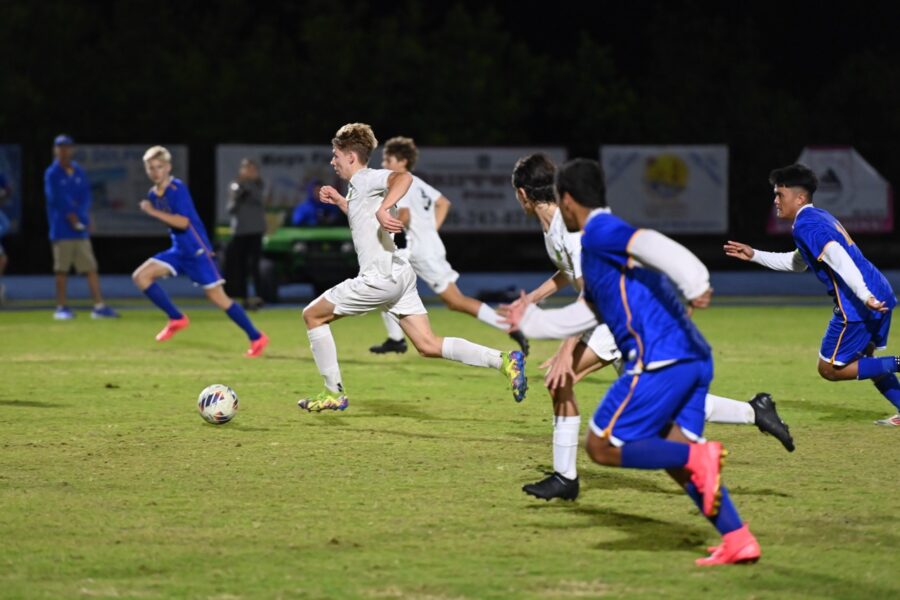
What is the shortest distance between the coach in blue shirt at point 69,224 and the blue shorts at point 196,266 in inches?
194

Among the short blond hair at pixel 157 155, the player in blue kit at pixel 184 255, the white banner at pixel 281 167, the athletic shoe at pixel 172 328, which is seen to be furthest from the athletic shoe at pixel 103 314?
the white banner at pixel 281 167

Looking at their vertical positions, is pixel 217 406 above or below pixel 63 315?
above

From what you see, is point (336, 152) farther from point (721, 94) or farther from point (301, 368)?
point (721, 94)

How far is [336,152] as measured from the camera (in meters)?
10.5

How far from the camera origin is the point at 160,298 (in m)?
15.6

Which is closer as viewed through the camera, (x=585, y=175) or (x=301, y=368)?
(x=585, y=175)

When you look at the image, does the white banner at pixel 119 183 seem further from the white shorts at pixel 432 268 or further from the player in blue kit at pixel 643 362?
the player in blue kit at pixel 643 362

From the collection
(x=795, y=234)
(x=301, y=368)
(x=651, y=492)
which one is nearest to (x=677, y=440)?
(x=651, y=492)

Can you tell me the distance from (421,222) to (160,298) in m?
3.70

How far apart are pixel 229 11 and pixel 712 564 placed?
3337 cm

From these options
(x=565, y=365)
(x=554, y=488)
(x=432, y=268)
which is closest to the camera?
(x=565, y=365)

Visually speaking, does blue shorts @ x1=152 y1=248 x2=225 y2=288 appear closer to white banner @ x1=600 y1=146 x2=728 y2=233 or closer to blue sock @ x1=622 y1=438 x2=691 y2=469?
blue sock @ x1=622 y1=438 x2=691 y2=469

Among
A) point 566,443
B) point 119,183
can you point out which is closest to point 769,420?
point 566,443

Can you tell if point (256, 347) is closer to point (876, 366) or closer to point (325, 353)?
point (325, 353)
